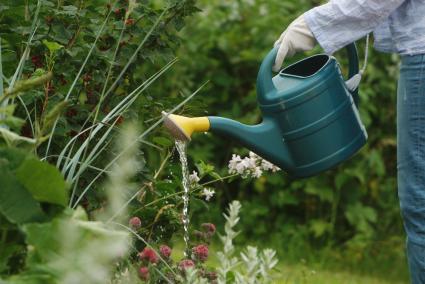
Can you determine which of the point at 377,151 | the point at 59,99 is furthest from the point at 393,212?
the point at 59,99

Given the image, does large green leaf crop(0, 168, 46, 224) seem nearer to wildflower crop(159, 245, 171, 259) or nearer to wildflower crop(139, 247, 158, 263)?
wildflower crop(139, 247, 158, 263)

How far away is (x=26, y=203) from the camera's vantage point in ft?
6.28

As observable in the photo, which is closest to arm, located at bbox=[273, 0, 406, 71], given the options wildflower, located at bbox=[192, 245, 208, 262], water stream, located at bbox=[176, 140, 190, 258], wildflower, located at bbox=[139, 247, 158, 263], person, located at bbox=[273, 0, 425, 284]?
person, located at bbox=[273, 0, 425, 284]

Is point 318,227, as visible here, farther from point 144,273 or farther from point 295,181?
point 144,273

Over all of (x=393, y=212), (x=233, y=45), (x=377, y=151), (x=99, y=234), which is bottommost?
(x=393, y=212)

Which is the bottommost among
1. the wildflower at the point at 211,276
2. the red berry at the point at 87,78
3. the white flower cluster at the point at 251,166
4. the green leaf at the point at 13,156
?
the white flower cluster at the point at 251,166

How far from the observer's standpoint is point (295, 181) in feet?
17.7

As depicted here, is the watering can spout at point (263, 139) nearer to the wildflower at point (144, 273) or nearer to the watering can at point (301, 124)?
the watering can at point (301, 124)

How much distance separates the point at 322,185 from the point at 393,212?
45 cm

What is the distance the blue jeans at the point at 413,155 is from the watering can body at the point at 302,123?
155 mm

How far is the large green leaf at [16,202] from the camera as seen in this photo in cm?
189

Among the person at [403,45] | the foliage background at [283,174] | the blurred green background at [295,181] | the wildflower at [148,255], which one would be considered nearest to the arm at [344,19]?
the person at [403,45]

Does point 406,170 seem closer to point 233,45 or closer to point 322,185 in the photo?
point 322,185

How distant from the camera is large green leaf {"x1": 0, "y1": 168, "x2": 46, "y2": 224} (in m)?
1.89
